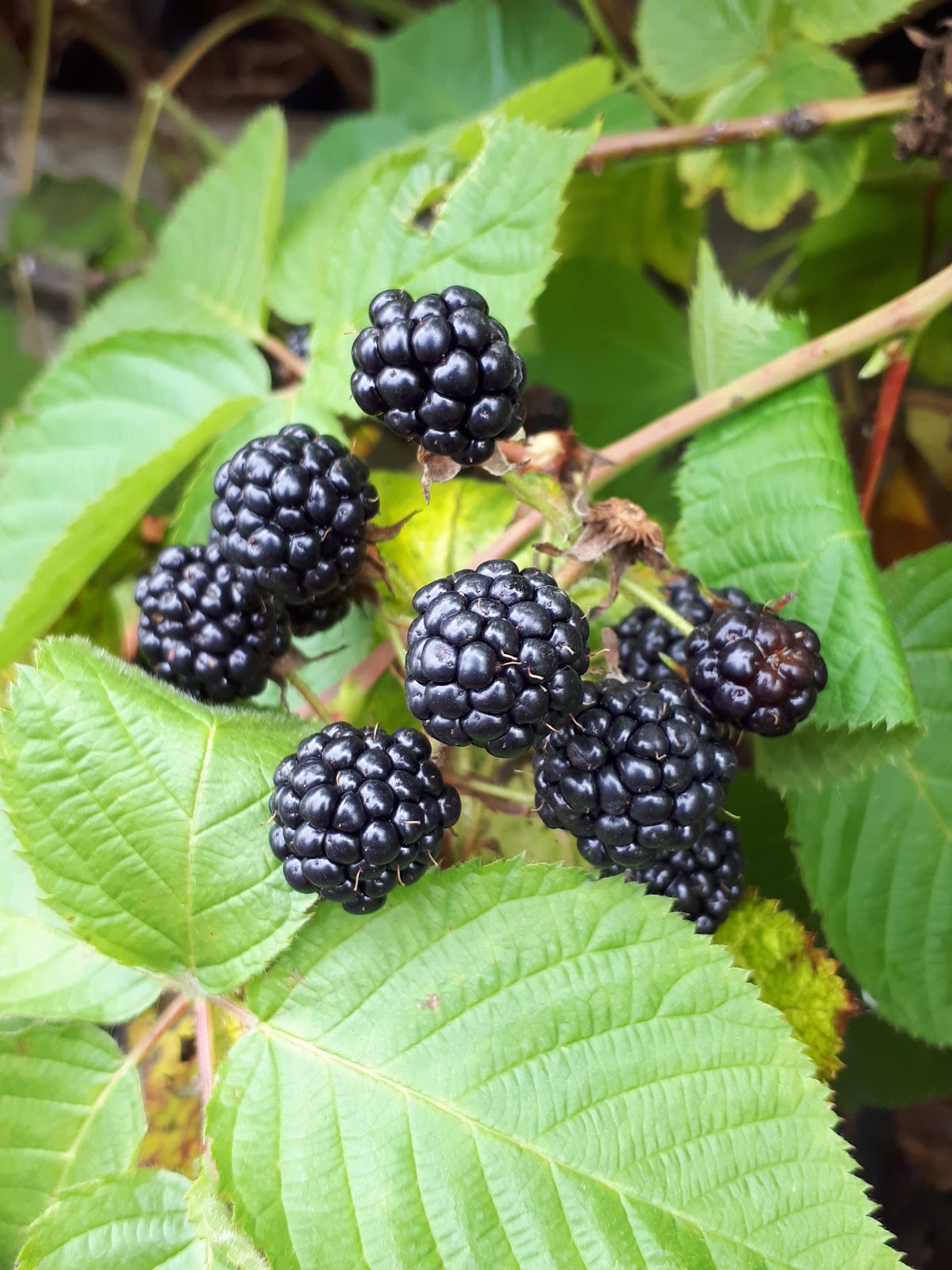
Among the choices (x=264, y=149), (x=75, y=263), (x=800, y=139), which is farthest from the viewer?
(x=75, y=263)

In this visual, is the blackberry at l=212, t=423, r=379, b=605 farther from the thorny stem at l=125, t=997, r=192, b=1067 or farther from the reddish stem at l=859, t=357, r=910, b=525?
the reddish stem at l=859, t=357, r=910, b=525

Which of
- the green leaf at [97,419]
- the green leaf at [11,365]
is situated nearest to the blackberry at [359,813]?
the green leaf at [97,419]

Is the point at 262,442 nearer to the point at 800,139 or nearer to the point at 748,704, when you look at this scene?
the point at 748,704

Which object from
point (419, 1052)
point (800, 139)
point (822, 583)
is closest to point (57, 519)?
point (419, 1052)

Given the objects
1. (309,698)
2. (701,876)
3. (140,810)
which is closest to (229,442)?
(309,698)

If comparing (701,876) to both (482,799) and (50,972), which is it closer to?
(482,799)

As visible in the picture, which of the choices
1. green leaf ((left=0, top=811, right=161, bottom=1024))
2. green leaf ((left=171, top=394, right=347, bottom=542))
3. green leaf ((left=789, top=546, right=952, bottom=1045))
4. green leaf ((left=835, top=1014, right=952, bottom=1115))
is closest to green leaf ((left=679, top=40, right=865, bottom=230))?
green leaf ((left=789, top=546, right=952, bottom=1045))
